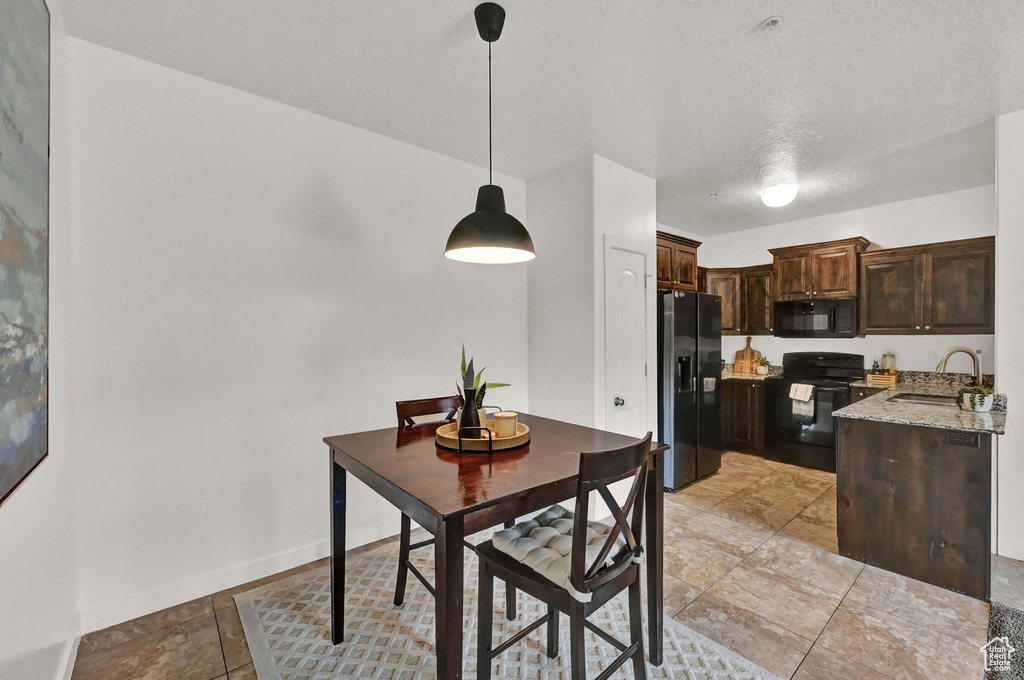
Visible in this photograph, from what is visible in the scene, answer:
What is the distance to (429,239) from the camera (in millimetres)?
3174

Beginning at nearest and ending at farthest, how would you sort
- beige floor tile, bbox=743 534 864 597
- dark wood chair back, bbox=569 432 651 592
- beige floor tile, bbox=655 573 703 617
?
dark wood chair back, bbox=569 432 651 592, beige floor tile, bbox=655 573 703 617, beige floor tile, bbox=743 534 864 597

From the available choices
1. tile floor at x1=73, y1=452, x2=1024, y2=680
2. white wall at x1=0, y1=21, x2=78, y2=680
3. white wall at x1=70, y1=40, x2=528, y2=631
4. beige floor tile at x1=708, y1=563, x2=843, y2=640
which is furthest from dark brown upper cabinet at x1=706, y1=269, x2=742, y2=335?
white wall at x1=0, y1=21, x2=78, y2=680

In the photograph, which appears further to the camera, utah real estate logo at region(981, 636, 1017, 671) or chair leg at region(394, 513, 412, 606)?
chair leg at region(394, 513, 412, 606)

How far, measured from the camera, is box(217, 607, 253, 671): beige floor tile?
72.0 inches

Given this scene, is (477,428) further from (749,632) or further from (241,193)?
(241,193)

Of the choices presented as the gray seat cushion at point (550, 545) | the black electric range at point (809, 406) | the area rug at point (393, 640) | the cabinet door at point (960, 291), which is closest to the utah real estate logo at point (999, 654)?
the area rug at point (393, 640)

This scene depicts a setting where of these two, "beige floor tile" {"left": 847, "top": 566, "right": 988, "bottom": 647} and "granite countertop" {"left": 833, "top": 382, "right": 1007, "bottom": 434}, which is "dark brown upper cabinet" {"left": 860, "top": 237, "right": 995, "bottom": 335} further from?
"beige floor tile" {"left": 847, "top": 566, "right": 988, "bottom": 647}

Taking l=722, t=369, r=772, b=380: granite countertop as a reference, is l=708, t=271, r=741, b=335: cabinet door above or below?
above

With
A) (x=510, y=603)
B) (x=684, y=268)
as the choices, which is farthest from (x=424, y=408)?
(x=684, y=268)

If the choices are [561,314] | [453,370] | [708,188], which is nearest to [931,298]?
[708,188]

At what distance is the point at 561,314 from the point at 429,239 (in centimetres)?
113

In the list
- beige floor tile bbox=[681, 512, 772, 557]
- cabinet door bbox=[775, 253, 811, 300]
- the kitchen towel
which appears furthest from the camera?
cabinet door bbox=[775, 253, 811, 300]

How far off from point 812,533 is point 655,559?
194cm

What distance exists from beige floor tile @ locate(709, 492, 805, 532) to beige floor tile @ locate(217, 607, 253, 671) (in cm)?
304
